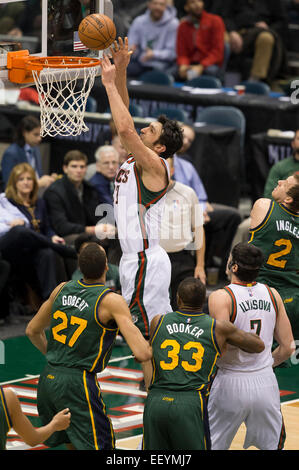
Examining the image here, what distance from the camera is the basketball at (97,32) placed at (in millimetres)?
7062

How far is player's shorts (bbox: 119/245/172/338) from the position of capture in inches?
278

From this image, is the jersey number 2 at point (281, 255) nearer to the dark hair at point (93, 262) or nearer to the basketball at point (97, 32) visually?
the dark hair at point (93, 262)

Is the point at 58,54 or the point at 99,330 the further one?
the point at 58,54

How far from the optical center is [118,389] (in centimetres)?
845

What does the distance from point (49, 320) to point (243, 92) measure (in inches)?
365

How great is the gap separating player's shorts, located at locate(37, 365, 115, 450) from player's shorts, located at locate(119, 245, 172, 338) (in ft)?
3.56

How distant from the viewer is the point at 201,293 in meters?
6.01

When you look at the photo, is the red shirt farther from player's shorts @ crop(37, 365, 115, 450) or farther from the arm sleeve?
player's shorts @ crop(37, 365, 115, 450)

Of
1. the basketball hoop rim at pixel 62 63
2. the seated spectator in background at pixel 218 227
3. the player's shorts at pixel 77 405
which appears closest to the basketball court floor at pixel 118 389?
the player's shorts at pixel 77 405

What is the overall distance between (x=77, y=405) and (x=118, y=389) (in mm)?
2500

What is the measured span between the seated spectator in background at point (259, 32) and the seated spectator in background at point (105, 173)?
654 cm

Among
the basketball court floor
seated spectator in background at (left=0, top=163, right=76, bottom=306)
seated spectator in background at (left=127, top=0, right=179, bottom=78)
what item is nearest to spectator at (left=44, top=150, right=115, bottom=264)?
seated spectator in background at (left=0, top=163, right=76, bottom=306)

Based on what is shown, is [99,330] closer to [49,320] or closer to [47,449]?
[49,320]

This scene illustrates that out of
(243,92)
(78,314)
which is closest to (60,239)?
(78,314)
